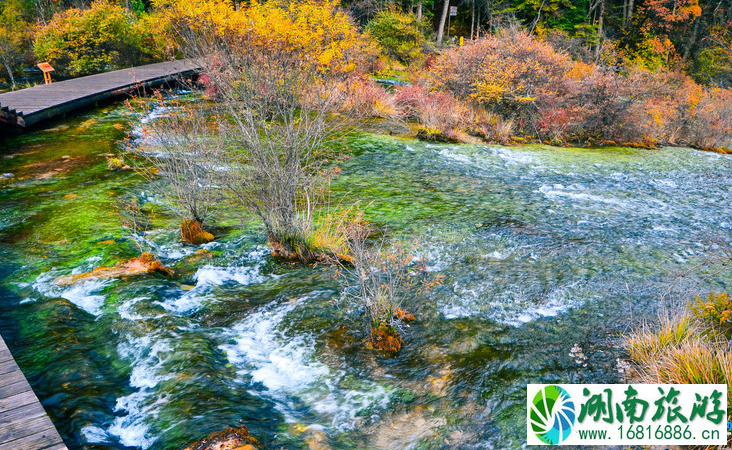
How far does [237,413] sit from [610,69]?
16.7 m

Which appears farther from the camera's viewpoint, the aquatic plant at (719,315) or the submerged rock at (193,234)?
the submerged rock at (193,234)

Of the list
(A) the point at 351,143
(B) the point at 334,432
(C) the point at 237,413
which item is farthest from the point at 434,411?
(A) the point at 351,143

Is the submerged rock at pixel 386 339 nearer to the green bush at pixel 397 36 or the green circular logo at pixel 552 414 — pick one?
the green circular logo at pixel 552 414

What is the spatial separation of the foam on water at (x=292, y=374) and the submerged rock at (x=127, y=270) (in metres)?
1.72

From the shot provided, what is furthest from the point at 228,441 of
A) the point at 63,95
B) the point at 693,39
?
the point at 693,39

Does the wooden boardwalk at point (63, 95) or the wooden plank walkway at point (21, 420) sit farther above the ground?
the wooden boardwalk at point (63, 95)

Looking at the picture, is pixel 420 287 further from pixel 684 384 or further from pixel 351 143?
pixel 351 143

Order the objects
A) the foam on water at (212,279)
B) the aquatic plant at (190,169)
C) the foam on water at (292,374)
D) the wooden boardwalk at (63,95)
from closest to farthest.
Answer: the foam on water at (292,374) < the foam on water at (212,279) < the aquatic plant at (190,169) < the wooden boardwalk at (63,95)

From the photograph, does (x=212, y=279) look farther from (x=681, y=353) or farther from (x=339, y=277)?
(x=681, y=353)

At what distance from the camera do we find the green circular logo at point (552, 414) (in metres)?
3.70

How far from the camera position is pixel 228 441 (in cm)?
331

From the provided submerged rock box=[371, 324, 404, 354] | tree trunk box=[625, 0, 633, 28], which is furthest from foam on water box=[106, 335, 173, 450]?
tree trunk box=[625, 0, 633, 28]

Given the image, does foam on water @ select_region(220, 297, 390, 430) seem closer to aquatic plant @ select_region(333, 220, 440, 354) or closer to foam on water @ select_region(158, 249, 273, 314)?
aquatic plant @ select_region(333, 220, 440, 354)

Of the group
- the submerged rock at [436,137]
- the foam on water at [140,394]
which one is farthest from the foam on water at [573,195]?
the foam on water at [140,394]
